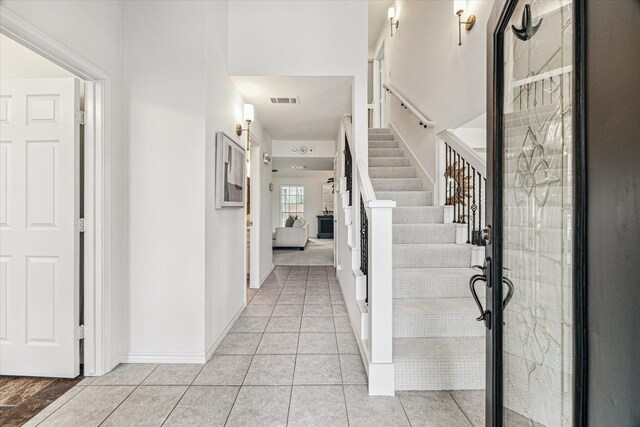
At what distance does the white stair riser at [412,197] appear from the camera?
12.7 feet

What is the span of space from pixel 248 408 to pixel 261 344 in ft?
2.89

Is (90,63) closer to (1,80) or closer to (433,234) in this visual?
(1,80)

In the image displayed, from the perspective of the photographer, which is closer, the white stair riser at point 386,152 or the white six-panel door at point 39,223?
the white six-panel door at point 39,223

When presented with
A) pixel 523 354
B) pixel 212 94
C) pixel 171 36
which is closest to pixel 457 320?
pixel 523 354

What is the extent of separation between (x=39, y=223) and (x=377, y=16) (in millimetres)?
6807

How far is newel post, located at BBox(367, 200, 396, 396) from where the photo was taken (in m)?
2.04

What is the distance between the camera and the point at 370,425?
5.77ft

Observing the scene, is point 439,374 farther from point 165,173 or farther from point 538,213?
point 165,173

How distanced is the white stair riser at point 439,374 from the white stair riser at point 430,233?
4.58 ft

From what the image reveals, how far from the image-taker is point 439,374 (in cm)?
210

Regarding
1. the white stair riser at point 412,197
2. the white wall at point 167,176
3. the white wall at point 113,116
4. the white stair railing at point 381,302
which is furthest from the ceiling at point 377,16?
the white stair railing at point 381,302

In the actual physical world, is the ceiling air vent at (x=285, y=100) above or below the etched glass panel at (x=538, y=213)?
above

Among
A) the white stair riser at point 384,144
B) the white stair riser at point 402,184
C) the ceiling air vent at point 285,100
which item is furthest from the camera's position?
the white stair riser at point 384,144

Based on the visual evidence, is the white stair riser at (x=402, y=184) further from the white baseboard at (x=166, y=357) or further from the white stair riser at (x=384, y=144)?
the white baseboard at (x=166, y=357)
